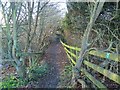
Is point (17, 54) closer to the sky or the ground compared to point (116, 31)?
Result: closer to the ground

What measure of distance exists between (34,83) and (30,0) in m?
2.59

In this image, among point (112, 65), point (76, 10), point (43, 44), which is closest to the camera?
point (112, 65)

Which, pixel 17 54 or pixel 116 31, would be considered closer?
pixel 116 31

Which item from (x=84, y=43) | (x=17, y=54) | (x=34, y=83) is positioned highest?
(x=84, y=43)

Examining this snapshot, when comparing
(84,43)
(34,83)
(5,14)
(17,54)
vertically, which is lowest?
(34,83)

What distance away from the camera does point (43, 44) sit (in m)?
11.8

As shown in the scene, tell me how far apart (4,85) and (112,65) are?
11.0 feet

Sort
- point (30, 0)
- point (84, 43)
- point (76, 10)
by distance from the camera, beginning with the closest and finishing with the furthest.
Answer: point (84, 43) < point (30, 0) < point (76, 10)

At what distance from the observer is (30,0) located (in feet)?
25.1

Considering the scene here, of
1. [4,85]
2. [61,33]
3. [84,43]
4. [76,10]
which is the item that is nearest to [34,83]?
[4,85]

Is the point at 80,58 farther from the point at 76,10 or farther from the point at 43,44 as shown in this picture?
the point at 43,44

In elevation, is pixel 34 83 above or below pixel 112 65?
below

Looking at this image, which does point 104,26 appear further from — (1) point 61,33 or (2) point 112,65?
(1) point 61,33

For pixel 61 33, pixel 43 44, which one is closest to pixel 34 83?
pixel 43 44
